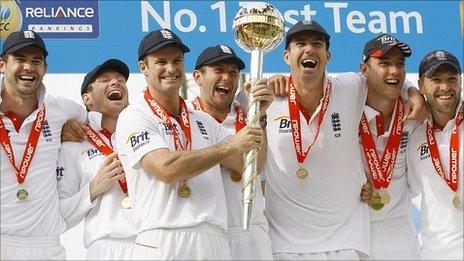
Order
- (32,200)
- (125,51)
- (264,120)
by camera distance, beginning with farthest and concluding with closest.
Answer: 1. (125,51)
2. (32,200)
3. (264,120)

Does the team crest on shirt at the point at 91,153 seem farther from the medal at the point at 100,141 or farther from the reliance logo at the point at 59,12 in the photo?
the reliance logo at the point at 59,12

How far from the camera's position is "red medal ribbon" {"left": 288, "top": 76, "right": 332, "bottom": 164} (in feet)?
16.4

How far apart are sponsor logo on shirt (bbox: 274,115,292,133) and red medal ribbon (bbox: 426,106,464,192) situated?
801mm

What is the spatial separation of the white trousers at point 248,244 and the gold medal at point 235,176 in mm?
269

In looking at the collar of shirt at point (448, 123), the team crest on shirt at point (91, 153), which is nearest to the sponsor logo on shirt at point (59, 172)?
the team crest on shirt at point (91, 153)

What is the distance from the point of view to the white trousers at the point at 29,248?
486 centimetres

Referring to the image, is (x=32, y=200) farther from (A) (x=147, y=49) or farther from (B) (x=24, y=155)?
(A) (x=147, y=49)

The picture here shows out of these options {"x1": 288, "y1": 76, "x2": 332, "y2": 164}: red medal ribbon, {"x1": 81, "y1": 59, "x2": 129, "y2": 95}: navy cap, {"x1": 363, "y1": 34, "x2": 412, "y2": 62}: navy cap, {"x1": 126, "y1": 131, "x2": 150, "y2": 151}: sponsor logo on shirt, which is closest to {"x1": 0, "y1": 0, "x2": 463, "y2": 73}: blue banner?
{"x1": 81, "y1": 59, "x2": 129, "y2": 95}: navy cap

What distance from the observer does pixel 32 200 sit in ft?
16.1

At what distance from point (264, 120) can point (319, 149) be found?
61 centimetres

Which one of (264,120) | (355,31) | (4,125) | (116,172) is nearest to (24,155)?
(4,125)

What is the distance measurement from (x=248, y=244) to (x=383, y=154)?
36.4 inches

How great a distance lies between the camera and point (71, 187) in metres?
5.19

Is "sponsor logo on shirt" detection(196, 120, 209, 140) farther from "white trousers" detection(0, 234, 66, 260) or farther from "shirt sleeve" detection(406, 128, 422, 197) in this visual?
"shirt sleeve" detection(406, 128, 422, 197)
